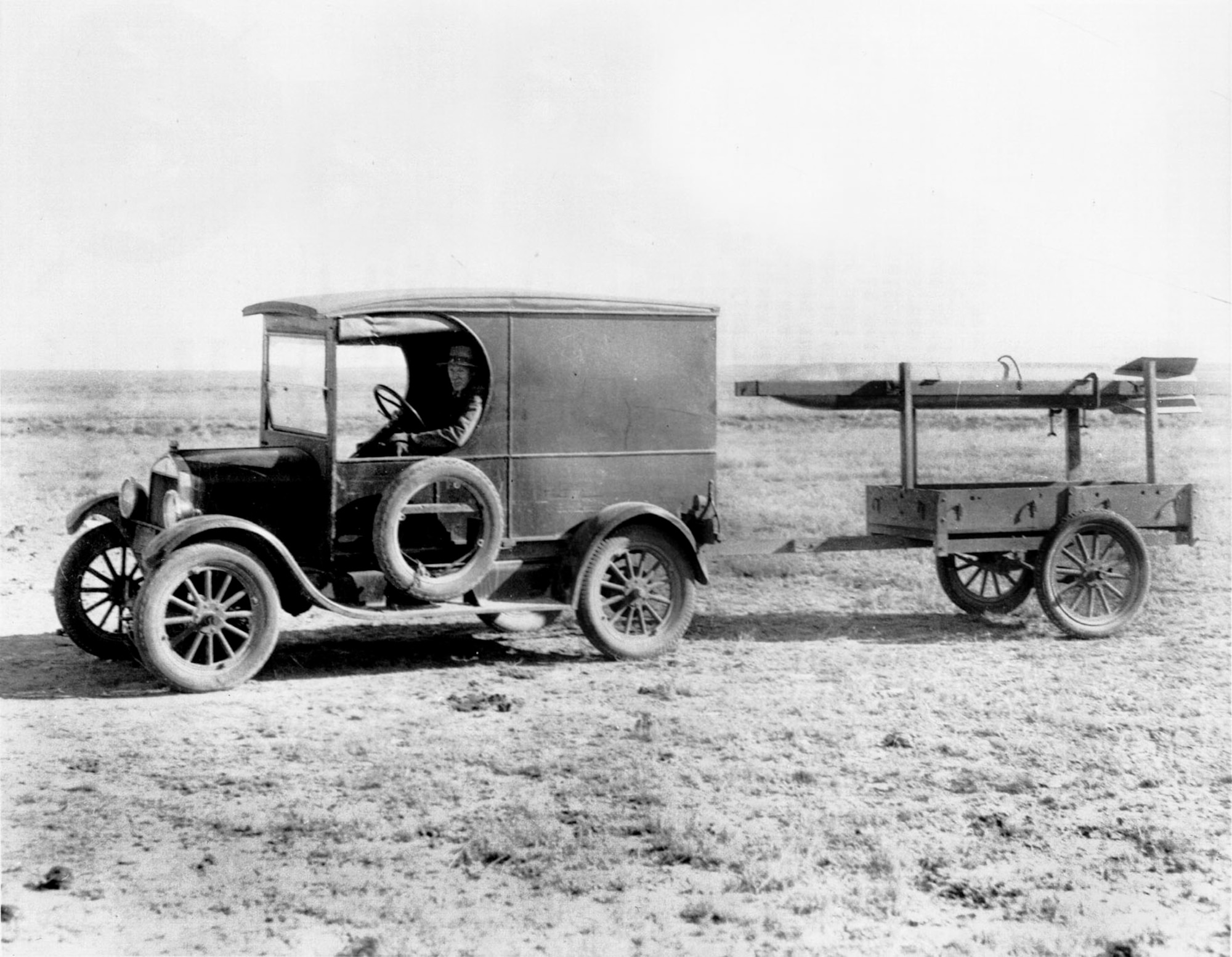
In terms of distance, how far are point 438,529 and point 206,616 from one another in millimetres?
1426

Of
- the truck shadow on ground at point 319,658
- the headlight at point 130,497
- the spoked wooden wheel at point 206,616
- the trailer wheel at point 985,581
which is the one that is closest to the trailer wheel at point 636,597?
the truck shadow on ground at point 319,658

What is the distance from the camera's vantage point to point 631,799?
219 inches

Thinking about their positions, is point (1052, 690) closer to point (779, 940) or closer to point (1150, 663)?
point (1150, 663)

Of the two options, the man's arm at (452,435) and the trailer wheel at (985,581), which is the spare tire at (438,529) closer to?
the man's arm at (452,435)

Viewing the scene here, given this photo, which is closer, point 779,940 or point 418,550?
point 779,940

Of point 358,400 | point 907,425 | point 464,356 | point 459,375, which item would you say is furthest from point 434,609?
point 358,400

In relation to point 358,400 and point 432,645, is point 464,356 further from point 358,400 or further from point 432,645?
point 358,400

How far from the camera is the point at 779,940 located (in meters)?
4.26

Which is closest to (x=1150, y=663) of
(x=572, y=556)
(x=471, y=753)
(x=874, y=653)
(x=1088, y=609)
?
(x=1088, y=609)

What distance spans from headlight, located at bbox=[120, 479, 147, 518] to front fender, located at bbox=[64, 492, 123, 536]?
0.76 feet

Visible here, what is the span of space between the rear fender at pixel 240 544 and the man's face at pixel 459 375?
1401mm

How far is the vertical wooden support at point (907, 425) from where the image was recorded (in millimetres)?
9000

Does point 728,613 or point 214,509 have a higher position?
point 214,509

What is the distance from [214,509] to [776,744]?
3.51 metres
